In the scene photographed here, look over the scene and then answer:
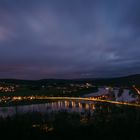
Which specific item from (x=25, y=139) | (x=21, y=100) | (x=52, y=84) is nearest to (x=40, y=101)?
(x=21, y=100)

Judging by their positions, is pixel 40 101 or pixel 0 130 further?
pixel 40 101

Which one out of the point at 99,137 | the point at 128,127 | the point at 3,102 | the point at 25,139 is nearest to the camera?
the point at 25,139

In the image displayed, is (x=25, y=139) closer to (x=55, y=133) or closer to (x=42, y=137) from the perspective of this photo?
(x=42, y=137)

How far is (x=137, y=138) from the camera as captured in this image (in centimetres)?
2400

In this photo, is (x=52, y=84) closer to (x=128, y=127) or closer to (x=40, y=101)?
(x=40, y=101)

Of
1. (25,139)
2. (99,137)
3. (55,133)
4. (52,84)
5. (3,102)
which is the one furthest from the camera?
(52,84)

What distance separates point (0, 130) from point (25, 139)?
307 centimetres

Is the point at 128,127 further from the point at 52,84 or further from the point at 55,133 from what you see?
the point at 52,84

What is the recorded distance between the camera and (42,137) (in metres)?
22.7

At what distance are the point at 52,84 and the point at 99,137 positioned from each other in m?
158

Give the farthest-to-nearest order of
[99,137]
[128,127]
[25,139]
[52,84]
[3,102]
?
[52,84] → [3,102] → [128,127] → [99,137] → [25,139]

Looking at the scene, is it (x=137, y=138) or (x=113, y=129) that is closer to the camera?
(x=137, y=138)

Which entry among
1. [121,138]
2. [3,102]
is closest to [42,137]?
[121,138]

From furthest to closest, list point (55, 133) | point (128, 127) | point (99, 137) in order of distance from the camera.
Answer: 1. point (128, 127)
2. point (55, 133)
3. point (99, 137)
